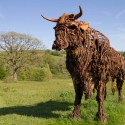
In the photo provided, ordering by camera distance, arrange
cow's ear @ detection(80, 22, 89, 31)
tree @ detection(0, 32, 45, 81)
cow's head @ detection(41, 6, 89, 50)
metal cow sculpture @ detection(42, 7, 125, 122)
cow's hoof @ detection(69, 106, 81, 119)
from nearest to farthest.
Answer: cow's head @ detection(41, 6, 89, 50) < metal cow sculpture @ detection(42, 7, 125, 122) < cow's ear @ detection(80, 22, 89, 31) < cow's hoof @ detection(69, 106, 81, 119) < tree @ detection(0, 32, 45, 81)

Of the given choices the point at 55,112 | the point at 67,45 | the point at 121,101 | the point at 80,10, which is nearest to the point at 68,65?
the point at 67,45

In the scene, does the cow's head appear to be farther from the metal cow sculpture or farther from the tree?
the tree

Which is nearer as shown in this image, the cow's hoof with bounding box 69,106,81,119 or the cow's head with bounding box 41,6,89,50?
the cow's head with bounding box 41,6,89,50

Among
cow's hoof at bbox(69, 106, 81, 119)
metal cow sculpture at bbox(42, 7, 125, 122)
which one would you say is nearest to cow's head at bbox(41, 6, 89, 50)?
metal cow sculpture at bbox(42, 7, 125, 122)

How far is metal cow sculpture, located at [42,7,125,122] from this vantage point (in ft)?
20.2

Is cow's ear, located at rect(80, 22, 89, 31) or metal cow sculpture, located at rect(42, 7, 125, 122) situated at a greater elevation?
cow's ear, located at rect(80, 22, 89, 31)

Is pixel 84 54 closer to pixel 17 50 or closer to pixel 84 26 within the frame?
pixel 84 26

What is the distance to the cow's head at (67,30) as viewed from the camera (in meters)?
5.98

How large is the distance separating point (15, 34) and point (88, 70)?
4226 centimetres

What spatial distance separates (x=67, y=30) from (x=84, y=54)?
2.87 feet

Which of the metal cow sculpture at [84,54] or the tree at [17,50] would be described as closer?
the metal cow sculpture at [84,54]

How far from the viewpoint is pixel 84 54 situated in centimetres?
644

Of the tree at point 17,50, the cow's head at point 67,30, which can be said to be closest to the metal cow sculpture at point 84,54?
the cow's head at point 67,30

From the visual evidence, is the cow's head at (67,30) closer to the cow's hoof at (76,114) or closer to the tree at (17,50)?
the cow's hoof at (76,114)
